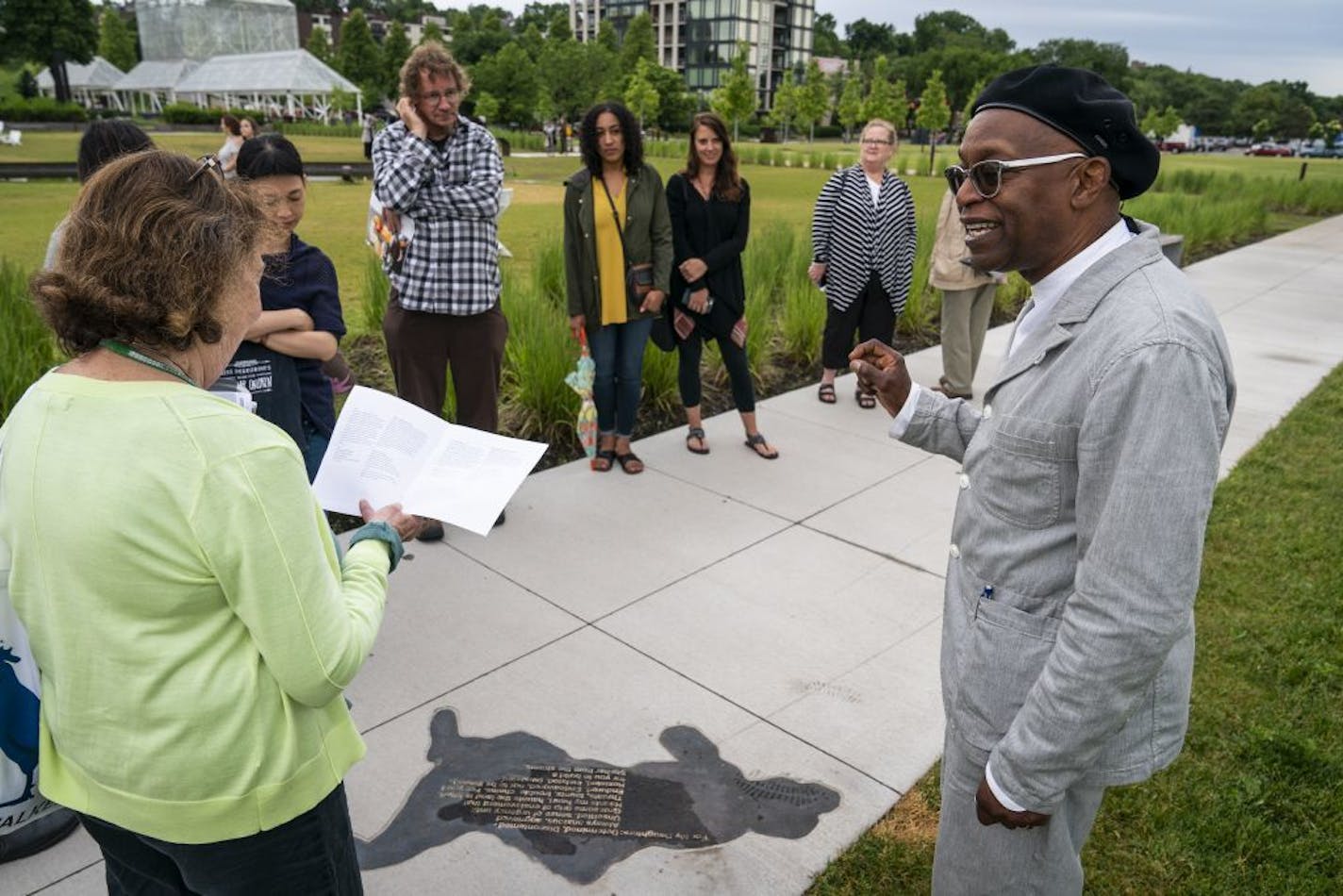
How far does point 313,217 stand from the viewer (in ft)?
53.0

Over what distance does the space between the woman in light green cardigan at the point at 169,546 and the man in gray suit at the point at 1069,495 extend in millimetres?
1087

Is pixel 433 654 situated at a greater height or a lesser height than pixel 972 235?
lesser

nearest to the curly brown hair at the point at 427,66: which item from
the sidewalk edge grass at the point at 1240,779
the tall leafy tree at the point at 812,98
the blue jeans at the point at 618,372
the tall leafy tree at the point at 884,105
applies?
the blue jeans at the point at 618,372

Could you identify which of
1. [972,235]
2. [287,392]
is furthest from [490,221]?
[972,235]

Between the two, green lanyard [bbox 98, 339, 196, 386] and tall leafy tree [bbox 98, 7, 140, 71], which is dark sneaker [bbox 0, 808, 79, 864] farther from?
tall leafy tree [bbox 98, 7, 140, 71]

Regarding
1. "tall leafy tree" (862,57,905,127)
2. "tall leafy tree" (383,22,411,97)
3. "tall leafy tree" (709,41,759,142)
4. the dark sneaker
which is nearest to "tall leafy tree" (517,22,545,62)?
"tall leafy tree" (383,22,411,97)

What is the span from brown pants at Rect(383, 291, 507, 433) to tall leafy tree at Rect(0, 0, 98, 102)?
68.0 meters

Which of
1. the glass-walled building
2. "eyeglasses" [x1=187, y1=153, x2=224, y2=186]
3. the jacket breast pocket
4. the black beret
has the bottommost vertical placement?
the jacket breast pocket

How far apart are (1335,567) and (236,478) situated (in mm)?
5093

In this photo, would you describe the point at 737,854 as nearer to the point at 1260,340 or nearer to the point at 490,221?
the point at 490,221

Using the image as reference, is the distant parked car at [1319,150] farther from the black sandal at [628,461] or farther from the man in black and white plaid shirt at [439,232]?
the man in black and white plaid shirt at [439,232]

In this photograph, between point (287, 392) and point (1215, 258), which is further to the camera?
point (1215, 258)

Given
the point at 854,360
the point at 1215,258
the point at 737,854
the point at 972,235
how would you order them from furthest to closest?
1. the point at 1215,258
2. the point at 737,854
3. the point at 854,360
4. the point at 972,235

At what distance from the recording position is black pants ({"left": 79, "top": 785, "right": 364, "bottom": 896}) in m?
1.51
